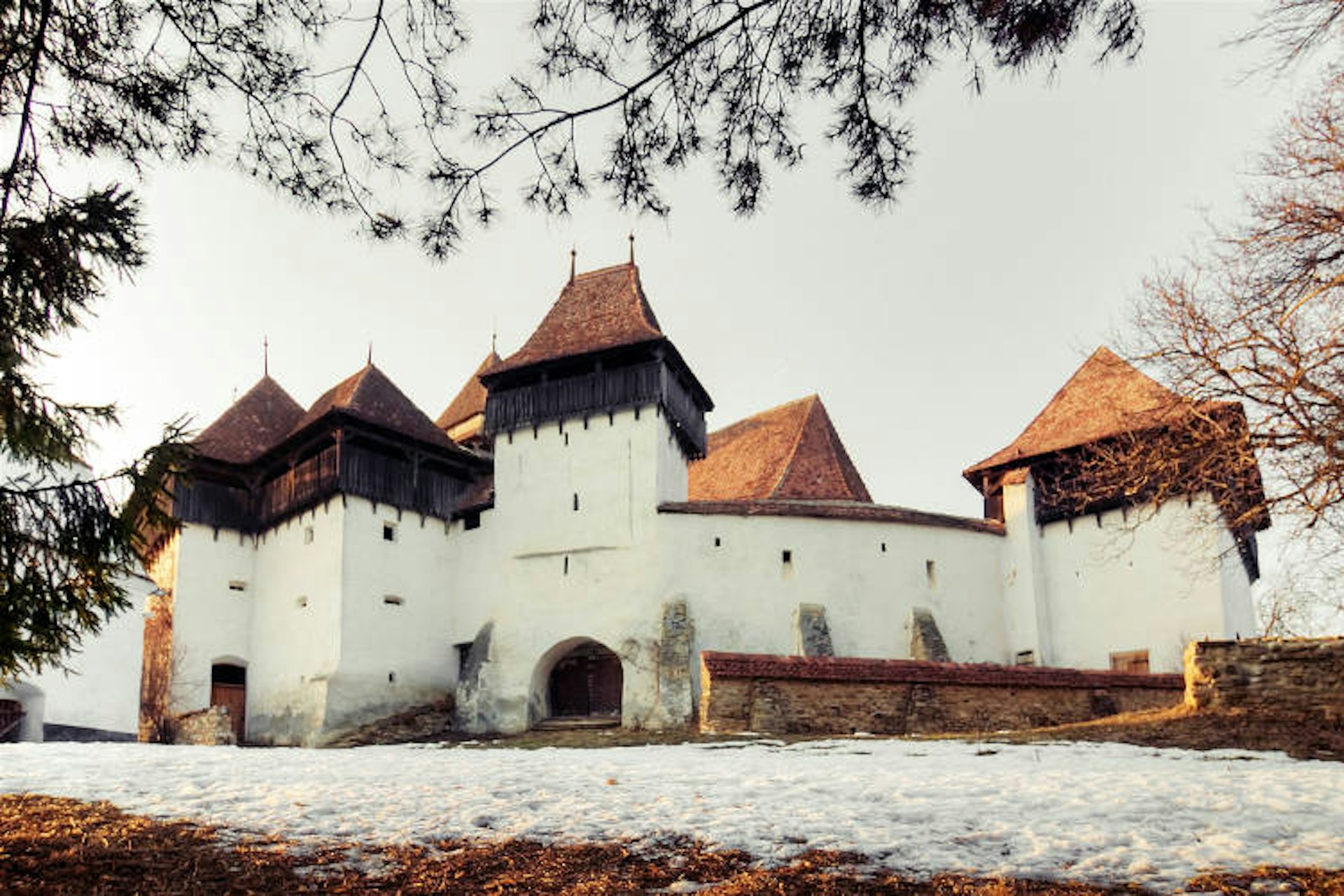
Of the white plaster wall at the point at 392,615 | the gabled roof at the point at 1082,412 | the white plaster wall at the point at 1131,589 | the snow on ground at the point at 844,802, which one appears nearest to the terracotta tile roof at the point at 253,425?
the white plaster wall at the point at 392,615

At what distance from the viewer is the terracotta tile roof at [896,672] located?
Result: 1759 centimetres

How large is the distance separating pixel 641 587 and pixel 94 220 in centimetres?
1806

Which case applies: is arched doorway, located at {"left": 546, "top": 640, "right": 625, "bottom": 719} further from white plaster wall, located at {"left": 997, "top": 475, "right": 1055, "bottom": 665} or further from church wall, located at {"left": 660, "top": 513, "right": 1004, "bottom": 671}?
white plaster wall, located at {"left": 997, "top": 475, "right": 1055, "bottom": 665}

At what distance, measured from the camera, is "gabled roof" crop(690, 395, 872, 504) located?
2767 cm

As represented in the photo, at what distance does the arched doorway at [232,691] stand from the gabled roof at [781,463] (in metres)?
11.9

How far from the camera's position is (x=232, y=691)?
26.3 metres

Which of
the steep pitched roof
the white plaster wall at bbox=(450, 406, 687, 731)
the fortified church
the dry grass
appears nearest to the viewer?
the dry grass

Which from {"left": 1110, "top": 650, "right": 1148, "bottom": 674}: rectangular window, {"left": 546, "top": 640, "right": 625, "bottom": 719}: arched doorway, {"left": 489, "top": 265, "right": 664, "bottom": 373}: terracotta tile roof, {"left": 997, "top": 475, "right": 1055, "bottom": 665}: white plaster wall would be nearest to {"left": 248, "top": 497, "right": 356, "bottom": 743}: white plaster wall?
{"left": 546, "top": 640, "right": 625, "bottom": 719}: arched doorway

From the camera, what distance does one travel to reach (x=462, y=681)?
24.7m

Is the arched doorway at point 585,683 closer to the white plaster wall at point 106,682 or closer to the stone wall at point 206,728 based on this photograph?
the stone wall at point 206,728

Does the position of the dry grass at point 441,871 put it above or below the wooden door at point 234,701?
below

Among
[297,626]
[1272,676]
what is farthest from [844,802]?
[297,626]

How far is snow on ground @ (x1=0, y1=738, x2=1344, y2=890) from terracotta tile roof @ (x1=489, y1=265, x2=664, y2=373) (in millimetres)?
15051

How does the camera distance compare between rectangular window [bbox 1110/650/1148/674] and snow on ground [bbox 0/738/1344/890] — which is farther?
rectangular window [bbox 1110/650/1148/674]
